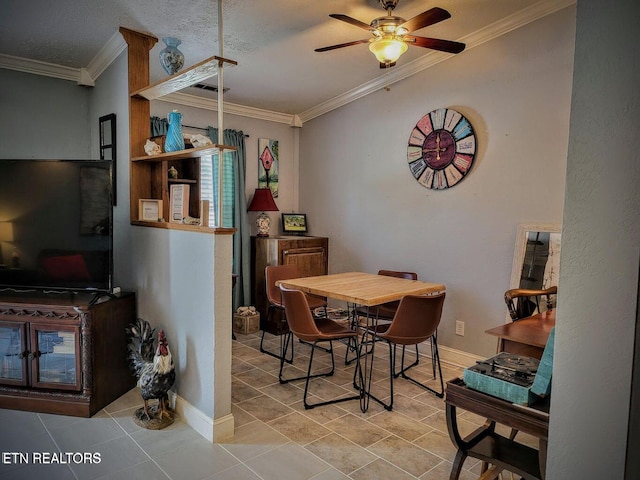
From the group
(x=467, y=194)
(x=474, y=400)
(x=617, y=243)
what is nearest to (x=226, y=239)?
(x=474, y=400)

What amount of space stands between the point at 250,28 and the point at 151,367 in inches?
95.9

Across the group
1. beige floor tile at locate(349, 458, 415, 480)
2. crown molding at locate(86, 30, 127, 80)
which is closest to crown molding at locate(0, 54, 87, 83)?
crown molding at locate(86, 30, 127, 80)

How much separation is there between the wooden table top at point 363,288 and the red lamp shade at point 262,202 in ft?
5.30

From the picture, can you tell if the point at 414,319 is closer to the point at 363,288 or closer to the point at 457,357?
the point at 363,288

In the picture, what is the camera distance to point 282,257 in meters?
4.62

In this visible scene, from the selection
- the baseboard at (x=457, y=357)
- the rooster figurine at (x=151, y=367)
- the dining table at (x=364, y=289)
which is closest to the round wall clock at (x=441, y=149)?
Result: the dining table at (x=364, y=289)

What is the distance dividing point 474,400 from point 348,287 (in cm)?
163

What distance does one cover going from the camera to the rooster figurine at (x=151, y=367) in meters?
2.51

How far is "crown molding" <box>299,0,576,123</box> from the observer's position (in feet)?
9.82

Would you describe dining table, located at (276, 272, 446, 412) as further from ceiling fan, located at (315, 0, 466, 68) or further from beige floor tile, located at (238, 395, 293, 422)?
ceiling fan, located at (315, 0, 466, 68)

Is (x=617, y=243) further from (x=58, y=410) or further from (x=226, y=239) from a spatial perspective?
(x=58, y=410)

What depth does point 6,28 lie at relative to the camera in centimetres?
301

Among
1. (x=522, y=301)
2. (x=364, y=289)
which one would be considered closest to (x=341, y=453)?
(x=364, y=289)

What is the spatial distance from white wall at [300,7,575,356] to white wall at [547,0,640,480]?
6.72 feet
